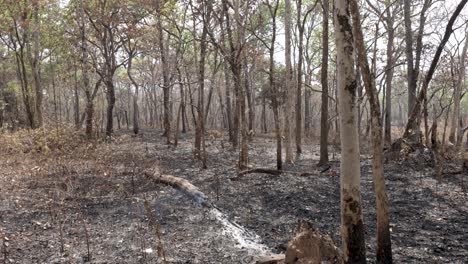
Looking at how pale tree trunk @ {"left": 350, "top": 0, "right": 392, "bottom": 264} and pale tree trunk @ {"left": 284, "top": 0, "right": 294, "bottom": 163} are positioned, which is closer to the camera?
pale tree trunk @ {"left": 350, "top": 0, "right": 392, "bottom": 264}

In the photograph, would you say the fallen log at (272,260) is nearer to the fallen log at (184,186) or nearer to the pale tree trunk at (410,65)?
the fallen log at (184,186)

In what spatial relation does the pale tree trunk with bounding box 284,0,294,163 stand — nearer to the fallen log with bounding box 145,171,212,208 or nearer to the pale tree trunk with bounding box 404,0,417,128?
the pale tree trunk with bounding box 404,0,417,128

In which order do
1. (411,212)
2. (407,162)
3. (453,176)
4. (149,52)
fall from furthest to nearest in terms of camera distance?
(149,52) < (407,162) < (453,176) < (411,212)

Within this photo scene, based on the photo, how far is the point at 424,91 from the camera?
26.9 feet

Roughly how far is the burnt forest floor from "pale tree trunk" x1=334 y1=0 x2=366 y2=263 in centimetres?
84

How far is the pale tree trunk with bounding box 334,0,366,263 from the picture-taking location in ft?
11.9

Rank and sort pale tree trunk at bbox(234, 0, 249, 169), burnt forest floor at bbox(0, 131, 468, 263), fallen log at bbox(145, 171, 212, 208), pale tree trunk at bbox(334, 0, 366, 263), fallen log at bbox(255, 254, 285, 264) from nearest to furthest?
pale tree trunk at bbox(334, 0, 366, 263) → fallen log at bbox(255, 254, 285, 264) → burnt forest floor at bbox(0, 131, 468, 263) → fallen log at bbox(145, 171, 212, 208) → pale tree trunk at bbox(234, 0, 249, 169)

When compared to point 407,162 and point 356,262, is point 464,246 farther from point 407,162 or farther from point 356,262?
point 407,162

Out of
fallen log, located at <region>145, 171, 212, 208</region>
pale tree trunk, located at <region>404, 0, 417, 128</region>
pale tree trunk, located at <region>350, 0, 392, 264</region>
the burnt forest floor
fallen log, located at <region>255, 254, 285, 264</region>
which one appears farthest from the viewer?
pale tree trunk, located at <region>404, 0, 417, 128</region>

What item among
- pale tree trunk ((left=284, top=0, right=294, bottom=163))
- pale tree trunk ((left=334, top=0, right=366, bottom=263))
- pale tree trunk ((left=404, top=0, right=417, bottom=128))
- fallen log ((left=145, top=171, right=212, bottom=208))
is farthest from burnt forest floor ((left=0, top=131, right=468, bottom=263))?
pale tree trunk ((left=404, top=0, right=417, bottom=128))

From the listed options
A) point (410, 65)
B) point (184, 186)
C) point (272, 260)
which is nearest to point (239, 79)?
point (184, 186)

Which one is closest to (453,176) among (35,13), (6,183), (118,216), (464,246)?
(464,246)

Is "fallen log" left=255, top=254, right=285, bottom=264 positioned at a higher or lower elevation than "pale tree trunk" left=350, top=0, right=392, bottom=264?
Result: lower

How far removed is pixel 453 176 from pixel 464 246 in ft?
15.6
